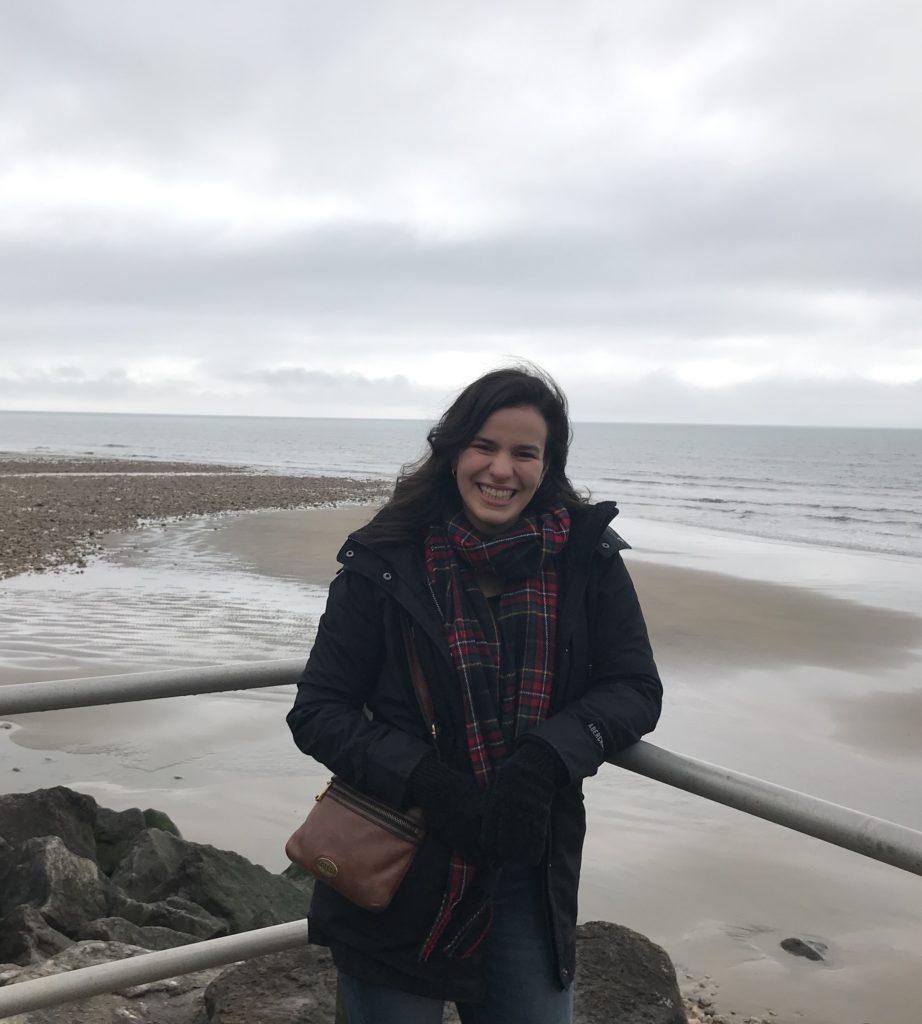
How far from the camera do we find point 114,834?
4.92 meters

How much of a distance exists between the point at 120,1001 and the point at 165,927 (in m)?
1.06

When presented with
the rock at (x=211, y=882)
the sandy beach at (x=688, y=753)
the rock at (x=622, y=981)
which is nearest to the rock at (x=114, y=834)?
the rock at (x=211, y=882)

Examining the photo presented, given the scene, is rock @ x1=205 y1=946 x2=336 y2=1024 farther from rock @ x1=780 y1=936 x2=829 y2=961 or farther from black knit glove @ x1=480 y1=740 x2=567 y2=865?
rock @ x1=780 y1=936 x2=829 y2=961

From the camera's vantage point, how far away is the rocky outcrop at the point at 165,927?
281cm

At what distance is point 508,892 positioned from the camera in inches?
79.7

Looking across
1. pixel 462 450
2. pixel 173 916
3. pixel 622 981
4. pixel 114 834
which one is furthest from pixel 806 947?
pixel 462 450

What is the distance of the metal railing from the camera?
1.60 metres

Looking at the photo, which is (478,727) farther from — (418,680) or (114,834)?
(114,834)

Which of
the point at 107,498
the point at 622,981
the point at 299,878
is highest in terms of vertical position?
the point at 107,498

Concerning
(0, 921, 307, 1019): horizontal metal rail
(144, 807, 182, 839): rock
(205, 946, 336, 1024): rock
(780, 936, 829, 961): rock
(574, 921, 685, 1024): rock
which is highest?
(0, 921, 307, 1019): horizontal metal rail

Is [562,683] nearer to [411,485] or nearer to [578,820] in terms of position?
[578,820]

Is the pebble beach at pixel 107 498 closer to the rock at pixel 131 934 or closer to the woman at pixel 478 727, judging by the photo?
the rock at pixel 131 934

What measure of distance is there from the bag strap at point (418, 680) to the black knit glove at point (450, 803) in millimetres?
104

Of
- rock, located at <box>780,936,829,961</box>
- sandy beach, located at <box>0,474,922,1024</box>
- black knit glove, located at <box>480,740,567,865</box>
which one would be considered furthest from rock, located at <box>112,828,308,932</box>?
black knit glove, located at <box>480,740,567,865</box>
